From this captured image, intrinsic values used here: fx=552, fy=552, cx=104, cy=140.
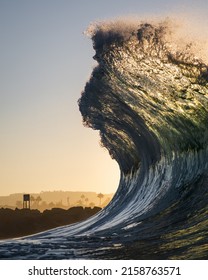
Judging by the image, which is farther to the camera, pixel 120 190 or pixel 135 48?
pixel 120 190

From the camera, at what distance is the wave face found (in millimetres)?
8375

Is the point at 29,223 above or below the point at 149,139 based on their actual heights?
below

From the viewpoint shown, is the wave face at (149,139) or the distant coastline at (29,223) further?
the distant coastline at (29,223)

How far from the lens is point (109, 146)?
20516 mm

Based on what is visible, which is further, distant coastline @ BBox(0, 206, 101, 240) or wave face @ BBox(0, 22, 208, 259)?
distant coastline @ BBox(0, 206, 101, 240)

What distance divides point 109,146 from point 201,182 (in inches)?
377

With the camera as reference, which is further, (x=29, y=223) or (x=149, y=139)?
(x=29, y=223)

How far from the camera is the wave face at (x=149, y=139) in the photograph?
330 inches

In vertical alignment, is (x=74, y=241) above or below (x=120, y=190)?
below

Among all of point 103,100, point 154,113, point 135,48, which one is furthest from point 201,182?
point 103,100

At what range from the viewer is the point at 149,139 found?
15672mm
